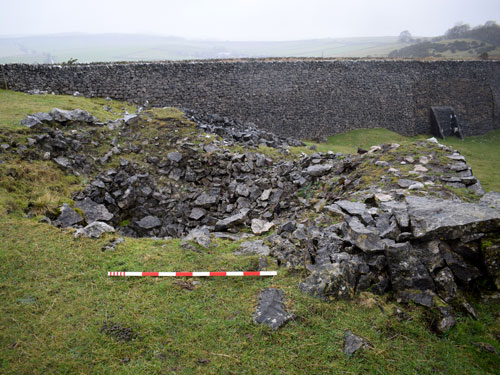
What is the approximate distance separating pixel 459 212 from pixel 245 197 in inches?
251

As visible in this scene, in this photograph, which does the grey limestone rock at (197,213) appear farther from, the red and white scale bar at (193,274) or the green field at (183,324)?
the red and white scale bar at (193,274)

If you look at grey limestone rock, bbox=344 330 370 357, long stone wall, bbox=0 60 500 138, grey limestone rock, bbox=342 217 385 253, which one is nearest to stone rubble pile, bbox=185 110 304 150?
long stone wall, bbox=0 60 500 138

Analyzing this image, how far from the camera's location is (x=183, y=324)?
4840 mm

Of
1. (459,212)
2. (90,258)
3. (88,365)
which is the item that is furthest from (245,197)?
(88,365)

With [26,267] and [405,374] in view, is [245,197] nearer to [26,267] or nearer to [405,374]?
[26,267]

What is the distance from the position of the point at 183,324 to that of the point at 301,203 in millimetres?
5588

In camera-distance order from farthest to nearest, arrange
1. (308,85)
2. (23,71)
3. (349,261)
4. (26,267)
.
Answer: (308,85), (23,71), (26,267), (349,261)

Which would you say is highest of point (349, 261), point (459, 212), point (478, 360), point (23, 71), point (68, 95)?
point (23, 71)

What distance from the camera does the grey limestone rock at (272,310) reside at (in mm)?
4808

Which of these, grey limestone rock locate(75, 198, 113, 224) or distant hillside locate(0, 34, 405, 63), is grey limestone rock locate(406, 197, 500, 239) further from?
distant hillside locate(0, 34, 405, 63)

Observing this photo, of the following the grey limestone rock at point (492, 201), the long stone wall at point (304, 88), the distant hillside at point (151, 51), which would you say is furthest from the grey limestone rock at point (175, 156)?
the distant hillside at point (151, 51)

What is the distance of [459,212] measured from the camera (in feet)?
18.6

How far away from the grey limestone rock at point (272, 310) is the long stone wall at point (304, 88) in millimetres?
17632

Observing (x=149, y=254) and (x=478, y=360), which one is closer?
(x=478, y=360)
